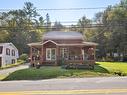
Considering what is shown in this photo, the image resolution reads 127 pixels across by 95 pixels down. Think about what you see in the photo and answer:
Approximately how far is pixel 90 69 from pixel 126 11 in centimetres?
4252

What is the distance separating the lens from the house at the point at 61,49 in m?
50.8

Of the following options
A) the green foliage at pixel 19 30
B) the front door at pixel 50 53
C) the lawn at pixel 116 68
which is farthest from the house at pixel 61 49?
the green foliage at pixel 19 30

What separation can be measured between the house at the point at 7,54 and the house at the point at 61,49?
2306 centimetres

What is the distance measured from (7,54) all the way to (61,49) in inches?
1203

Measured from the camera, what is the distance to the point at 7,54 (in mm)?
83188

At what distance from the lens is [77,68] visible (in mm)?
44125

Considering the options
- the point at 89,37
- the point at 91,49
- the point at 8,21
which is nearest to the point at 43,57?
the point at 91,49

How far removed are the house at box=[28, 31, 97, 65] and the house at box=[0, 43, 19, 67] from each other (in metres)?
23.1

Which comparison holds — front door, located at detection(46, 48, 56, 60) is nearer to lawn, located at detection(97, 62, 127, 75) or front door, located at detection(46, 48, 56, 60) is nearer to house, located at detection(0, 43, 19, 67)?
lawn, located at detection(97, 62, 127, 75)

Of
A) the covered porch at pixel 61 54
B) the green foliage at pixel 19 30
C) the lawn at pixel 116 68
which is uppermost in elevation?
the green foliage at pixel 19 30

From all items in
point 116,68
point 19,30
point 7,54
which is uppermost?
point 19,30

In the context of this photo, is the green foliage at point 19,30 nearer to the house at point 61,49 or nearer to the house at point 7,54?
the house at point 7,54

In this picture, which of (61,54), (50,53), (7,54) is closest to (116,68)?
(61,54)

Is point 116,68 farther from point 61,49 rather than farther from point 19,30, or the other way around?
point 19,30
